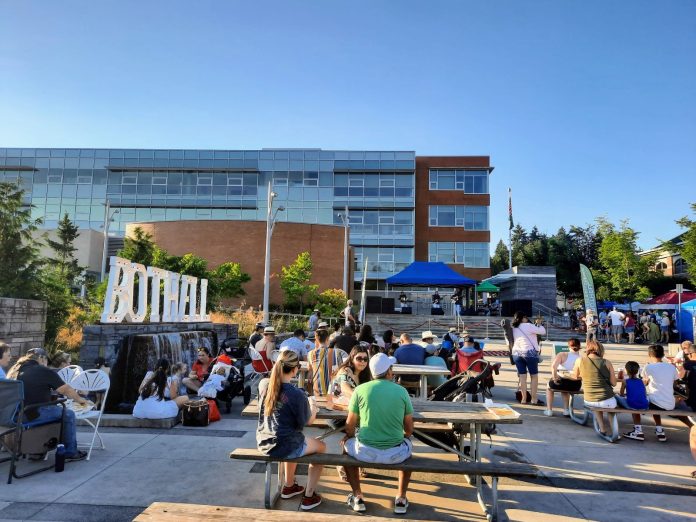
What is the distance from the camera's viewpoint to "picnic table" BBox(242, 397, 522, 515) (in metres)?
4.60

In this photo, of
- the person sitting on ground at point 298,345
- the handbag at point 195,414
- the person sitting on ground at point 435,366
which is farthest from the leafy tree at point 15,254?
the person sitting on ground at point 435,366

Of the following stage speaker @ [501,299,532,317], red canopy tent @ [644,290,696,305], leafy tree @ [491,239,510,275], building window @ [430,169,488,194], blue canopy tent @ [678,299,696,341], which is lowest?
blue canopy tent @ [678,299,696,341]

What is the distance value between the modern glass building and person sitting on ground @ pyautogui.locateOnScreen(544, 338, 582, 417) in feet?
134

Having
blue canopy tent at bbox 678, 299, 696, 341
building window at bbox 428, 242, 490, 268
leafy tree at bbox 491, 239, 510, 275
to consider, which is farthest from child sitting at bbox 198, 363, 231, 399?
leafy tree at bbox 491, 239, 510, 275

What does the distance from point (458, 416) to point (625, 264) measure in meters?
41.1

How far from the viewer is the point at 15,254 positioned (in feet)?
60.2

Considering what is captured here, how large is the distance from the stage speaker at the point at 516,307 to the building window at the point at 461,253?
16.6 metres

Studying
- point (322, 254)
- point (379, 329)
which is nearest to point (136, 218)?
point (322, 254)

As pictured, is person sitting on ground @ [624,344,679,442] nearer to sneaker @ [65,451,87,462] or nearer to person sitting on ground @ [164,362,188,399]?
person sitting on ground @ [164,362,188,399]

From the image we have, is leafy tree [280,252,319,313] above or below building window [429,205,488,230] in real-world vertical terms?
below

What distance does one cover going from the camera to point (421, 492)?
4930mm

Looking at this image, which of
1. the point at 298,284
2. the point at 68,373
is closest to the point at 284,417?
the point at 68,373

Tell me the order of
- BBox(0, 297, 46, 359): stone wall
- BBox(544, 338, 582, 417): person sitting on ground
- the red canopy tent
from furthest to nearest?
1. the red canopy tent
2. BBox(0, 297, 46, 359): stone wall
3. BBox(544, 338, 582, 417): person sitting on ground

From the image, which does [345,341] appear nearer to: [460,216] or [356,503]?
[356,503]
